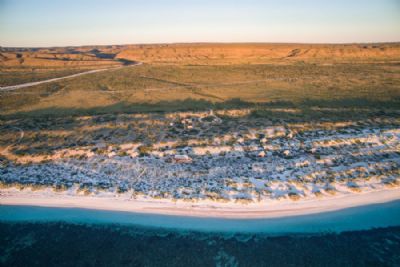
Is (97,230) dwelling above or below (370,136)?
below

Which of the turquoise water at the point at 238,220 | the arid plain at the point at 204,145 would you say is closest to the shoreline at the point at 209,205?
the arid plain at the point at 204,145

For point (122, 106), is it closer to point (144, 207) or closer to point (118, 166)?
point (118, 166)

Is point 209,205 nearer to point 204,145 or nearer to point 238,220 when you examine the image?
point 238,220

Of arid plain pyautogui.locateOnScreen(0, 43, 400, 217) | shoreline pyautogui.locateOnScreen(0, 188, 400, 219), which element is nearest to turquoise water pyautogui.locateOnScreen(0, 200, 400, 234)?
shoreline pyautogui.locateOnScreen(0, 188, 400, 219)

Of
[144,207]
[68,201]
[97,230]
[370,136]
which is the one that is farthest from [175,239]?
[370,136]

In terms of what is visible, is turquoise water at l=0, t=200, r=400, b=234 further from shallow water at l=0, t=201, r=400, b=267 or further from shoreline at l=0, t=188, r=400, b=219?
shoreline at l=0, t=188, r=400, b=219

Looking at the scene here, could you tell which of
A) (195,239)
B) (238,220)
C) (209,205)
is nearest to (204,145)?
(209,205)
